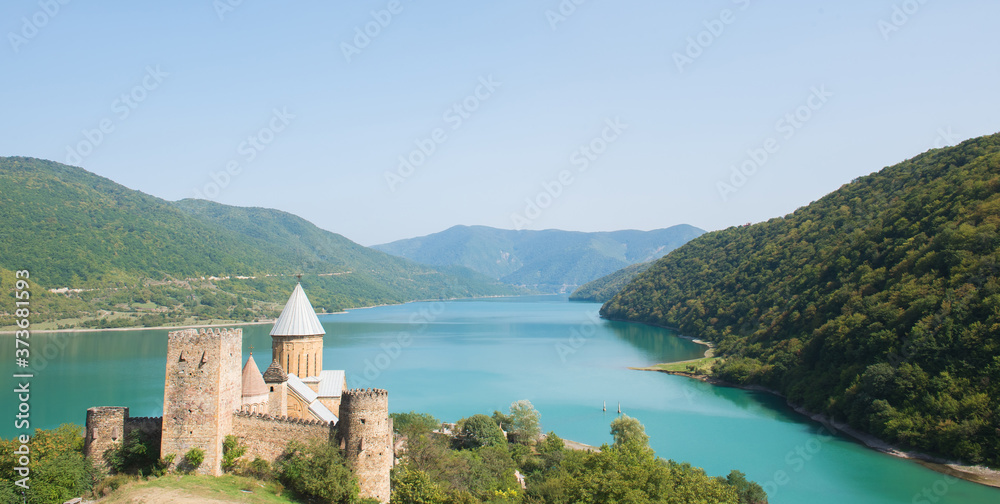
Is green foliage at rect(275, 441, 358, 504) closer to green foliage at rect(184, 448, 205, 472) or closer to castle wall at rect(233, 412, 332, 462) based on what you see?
castle wall at rect(233, 412, 332, 462)

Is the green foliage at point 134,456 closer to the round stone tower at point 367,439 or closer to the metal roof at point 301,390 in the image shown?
the round stone tower at point 367,439

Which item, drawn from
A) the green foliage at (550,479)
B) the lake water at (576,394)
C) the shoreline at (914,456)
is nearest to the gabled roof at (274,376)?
the green foliage at (550,479)

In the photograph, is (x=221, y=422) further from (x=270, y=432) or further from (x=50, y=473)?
(x=50, y=473)

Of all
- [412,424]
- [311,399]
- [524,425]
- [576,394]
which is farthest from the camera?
[576,394]

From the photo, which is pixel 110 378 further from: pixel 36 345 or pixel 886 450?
pixel 886 450

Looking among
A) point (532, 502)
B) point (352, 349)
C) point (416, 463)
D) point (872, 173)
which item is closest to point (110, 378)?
point (352, 349)

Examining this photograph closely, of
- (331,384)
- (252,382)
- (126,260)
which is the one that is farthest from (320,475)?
(126,260)

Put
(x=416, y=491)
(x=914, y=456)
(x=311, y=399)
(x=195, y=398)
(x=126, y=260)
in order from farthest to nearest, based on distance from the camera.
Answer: (x=126, y=260), (x=914, y=456), (x=311, y=399), (x=416, y=491), (x=195, y=398)
